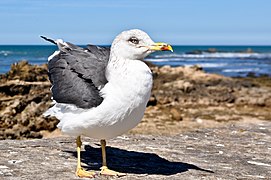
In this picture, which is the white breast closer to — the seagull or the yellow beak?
the seagull

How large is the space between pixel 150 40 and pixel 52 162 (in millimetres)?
1855

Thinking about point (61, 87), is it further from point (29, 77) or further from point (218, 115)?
point (218, 115)

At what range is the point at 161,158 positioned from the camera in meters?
6.36

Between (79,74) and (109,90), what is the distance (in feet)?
1.72

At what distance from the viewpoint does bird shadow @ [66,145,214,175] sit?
572 cm

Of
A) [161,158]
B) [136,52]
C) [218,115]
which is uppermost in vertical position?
[136,52]

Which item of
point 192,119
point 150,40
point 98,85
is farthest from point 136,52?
point 192,119

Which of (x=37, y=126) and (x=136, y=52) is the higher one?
(x=136, y=52)

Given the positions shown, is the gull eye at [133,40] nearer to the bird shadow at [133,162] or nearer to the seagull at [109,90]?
the seagull at [109,90]

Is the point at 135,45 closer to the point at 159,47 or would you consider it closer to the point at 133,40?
the point at 133,40

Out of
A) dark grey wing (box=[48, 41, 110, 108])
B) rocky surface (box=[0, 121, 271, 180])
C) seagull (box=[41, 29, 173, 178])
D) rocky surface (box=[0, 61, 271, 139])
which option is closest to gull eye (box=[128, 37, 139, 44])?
seagull (box=[41, 29, 173, 178])

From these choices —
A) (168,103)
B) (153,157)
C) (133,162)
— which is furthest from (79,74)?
(168,103)

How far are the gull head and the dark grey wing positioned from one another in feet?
1.06

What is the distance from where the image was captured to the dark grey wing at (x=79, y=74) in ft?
16.5
